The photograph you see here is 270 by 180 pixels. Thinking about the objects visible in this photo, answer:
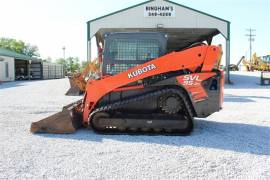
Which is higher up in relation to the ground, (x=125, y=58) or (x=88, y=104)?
(x=125, y=58)

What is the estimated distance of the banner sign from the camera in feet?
80.2

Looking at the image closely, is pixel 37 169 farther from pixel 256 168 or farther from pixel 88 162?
pixel 256 168

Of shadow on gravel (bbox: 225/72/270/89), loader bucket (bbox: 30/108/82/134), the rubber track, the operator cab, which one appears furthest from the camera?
shadow on gravel (bbox: 225/72/270/89)

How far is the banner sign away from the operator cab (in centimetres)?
1759

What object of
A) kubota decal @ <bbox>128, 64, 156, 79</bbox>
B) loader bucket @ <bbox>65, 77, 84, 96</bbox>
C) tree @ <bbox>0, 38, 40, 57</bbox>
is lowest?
loader bucket @ <bbox>65, 77, 84, 96</bbox>

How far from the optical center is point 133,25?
24531 millimetres

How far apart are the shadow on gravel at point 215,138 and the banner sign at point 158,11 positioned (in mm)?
17649

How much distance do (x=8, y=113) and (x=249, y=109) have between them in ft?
23.2

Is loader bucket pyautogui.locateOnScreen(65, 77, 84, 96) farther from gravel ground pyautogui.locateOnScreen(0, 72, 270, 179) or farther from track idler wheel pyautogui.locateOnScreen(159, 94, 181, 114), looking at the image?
track idler wheel pyautogui.locateOnScreen(159, 94, 181, 114)

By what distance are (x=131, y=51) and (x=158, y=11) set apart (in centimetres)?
1776

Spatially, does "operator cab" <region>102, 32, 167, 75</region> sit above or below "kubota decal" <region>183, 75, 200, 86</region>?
above

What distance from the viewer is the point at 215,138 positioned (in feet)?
21.7

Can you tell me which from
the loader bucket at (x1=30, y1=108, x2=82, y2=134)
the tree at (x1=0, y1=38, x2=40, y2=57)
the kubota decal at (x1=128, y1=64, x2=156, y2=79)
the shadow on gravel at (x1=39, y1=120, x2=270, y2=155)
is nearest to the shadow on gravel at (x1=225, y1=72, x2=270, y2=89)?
the shadow on gravel at (x1=39, y1=120, x2=270, y2=155)

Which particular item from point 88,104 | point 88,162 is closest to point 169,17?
point 88,104
